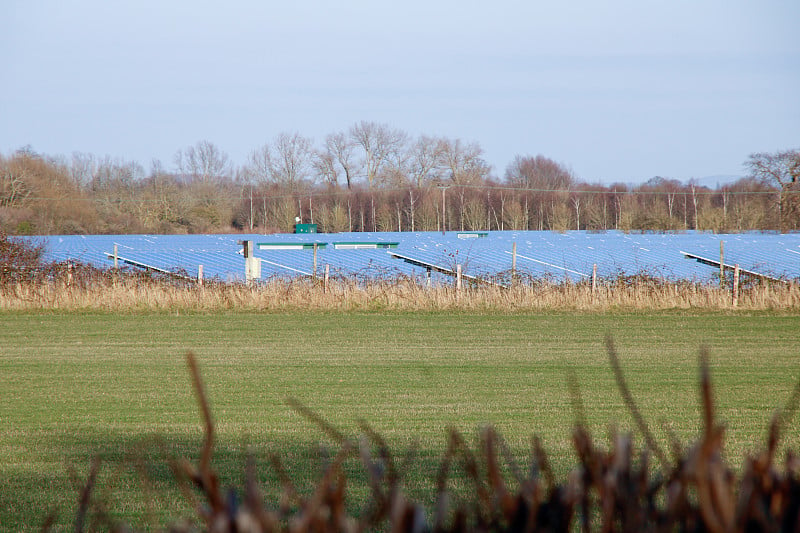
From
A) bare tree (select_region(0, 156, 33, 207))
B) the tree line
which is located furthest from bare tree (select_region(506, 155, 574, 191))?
bare tree (select_region(0, 156, 33, 207))

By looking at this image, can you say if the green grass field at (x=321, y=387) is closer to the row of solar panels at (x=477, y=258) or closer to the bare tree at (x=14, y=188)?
the row of solar panels at (x=477, y=258)

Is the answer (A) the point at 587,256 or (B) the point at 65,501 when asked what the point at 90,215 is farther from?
(B) the point at 65,501

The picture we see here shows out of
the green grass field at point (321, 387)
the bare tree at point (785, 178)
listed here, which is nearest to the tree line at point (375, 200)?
the bare tree at point (785, 178)

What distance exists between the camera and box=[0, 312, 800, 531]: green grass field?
7320mm

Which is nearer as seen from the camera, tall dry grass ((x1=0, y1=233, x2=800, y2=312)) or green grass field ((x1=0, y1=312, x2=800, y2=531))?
green grass field ((x1=0, y1=312, x2=800, y2=531))

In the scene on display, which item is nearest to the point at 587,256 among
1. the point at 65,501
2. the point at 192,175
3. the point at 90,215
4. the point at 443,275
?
the point at 443,275

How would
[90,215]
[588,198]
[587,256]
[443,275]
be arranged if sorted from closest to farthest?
[443,275]
[587,256]
[90,215]
[588,198]

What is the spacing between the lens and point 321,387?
11289 mm

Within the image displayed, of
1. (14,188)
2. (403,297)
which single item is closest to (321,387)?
(403,297)

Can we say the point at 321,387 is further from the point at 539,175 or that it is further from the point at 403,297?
the point at 539,175

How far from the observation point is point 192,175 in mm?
82562

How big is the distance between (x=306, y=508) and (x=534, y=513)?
0.34 m

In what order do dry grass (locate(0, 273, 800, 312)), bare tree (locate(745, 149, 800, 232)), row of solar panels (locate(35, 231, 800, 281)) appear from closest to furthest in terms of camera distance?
dry grass (locate(0, 273, 800, 312)) → row of solar panels (locate(35, 231, 800, 281)) → bare tree (locate(745, 149, 800, 232))

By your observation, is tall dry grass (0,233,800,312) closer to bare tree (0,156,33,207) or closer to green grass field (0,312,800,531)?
green grass field (0,312,800,531)
